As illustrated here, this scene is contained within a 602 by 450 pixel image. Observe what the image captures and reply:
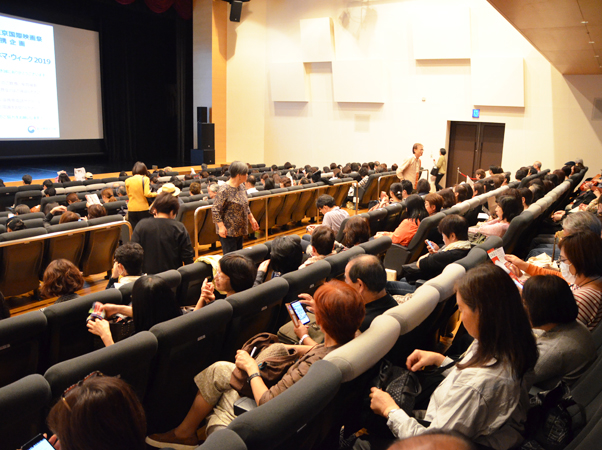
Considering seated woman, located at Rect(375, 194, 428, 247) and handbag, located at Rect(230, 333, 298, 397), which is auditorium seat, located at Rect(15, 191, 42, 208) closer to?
seated woman, located at Rect(375, 194, 428, 247)

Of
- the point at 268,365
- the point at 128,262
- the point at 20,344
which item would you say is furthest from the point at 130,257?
the point at 268,365

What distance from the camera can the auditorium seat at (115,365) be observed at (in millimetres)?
1748

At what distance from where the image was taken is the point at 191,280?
3.17 m

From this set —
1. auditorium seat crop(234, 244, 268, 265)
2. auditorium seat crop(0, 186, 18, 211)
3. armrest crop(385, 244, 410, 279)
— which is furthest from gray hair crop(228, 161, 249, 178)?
auditorium seat crop(0, 186, 18, 211)

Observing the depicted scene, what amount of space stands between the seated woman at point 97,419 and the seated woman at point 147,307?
3.60 feet

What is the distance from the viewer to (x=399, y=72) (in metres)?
13.4

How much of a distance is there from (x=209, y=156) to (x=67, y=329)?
1309cm

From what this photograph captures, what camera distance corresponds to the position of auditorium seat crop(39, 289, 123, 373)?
238 cm

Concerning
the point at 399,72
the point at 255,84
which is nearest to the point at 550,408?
the point at 399,72

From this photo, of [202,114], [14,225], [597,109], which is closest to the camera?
[14,225]

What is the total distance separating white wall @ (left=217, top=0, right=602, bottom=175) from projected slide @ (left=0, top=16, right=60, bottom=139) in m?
5.32

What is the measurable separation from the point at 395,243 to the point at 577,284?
7.51ft

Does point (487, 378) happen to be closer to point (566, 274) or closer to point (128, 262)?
point (566, 274)

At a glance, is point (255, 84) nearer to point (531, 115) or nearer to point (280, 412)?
point (531, 115)
